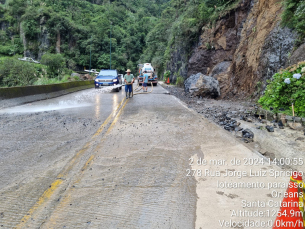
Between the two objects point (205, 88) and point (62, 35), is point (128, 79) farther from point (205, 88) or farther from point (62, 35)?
point (62, 35)

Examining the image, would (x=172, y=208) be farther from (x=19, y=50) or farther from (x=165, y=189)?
(x=19, y=50)

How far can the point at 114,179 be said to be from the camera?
3756mm

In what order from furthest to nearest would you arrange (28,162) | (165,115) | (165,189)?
(165,115), (28,162), (165,189)

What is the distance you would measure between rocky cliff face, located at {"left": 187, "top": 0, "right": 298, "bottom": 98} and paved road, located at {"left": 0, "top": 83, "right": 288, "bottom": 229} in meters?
7.13

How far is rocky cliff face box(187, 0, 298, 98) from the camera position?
11883 millimetres

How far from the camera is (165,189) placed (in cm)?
347

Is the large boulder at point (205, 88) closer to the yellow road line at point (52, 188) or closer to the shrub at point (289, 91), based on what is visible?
the shrub at point (289, 91)

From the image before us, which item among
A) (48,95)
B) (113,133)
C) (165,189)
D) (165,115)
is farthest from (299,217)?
(48,95)

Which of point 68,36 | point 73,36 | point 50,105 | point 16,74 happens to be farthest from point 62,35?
point 50,105

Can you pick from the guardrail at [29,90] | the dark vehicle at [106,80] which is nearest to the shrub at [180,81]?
the dark vehicle at [106,80]

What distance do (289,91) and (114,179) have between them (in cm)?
606

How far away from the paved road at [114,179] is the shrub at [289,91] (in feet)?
7.07

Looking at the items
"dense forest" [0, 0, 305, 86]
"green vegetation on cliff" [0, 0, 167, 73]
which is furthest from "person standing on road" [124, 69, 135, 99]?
"green vegetation on cliff" [0, 0, 167, 73]

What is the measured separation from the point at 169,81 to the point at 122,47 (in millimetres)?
52487
